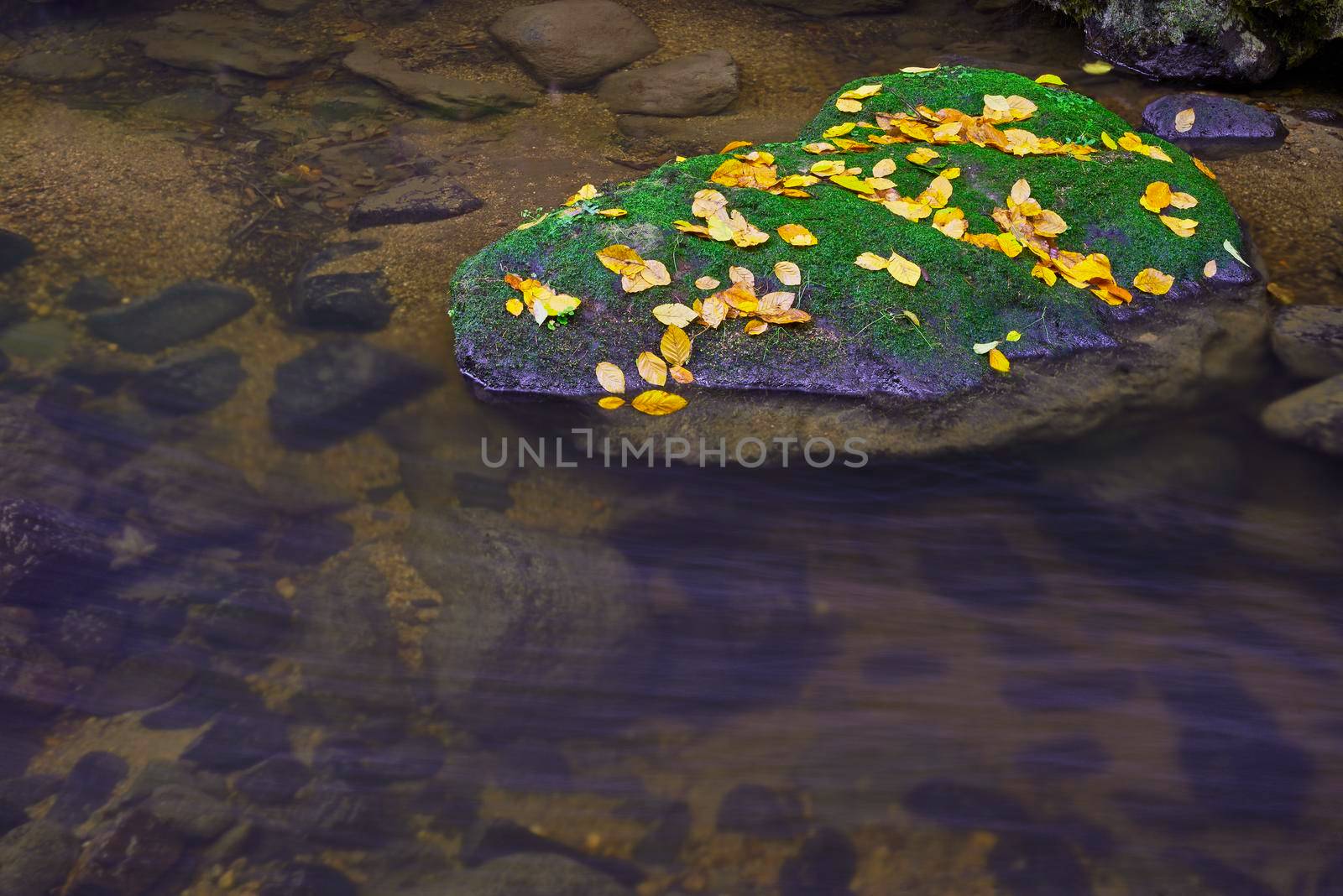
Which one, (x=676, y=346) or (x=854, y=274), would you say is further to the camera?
(x=854, y=274)

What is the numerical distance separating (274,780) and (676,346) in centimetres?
211

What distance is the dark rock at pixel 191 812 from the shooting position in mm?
2861

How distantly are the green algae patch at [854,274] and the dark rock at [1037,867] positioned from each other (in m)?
1.70

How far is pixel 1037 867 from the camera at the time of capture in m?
2.81

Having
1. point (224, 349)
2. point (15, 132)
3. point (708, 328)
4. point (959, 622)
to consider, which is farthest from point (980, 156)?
point (15, 132)

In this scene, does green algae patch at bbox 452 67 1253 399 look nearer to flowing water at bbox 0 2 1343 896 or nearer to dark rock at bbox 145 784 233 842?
flowing water at bbox 0 2 1343 896

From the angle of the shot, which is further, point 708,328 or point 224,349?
point 224,349

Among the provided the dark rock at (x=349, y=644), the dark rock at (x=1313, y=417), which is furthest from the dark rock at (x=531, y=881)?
the dark rock at (x=1313, y=417)

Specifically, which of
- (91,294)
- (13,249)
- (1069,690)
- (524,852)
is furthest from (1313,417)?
(13,249)

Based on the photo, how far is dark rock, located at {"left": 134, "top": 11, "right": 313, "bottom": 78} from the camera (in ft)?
22.9

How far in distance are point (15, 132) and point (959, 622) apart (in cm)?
635

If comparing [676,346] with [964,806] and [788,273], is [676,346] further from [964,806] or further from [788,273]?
[964,806]

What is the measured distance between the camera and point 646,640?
339 centimetres

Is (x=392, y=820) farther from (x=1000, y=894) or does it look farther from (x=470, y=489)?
(x=1000, y=894)
